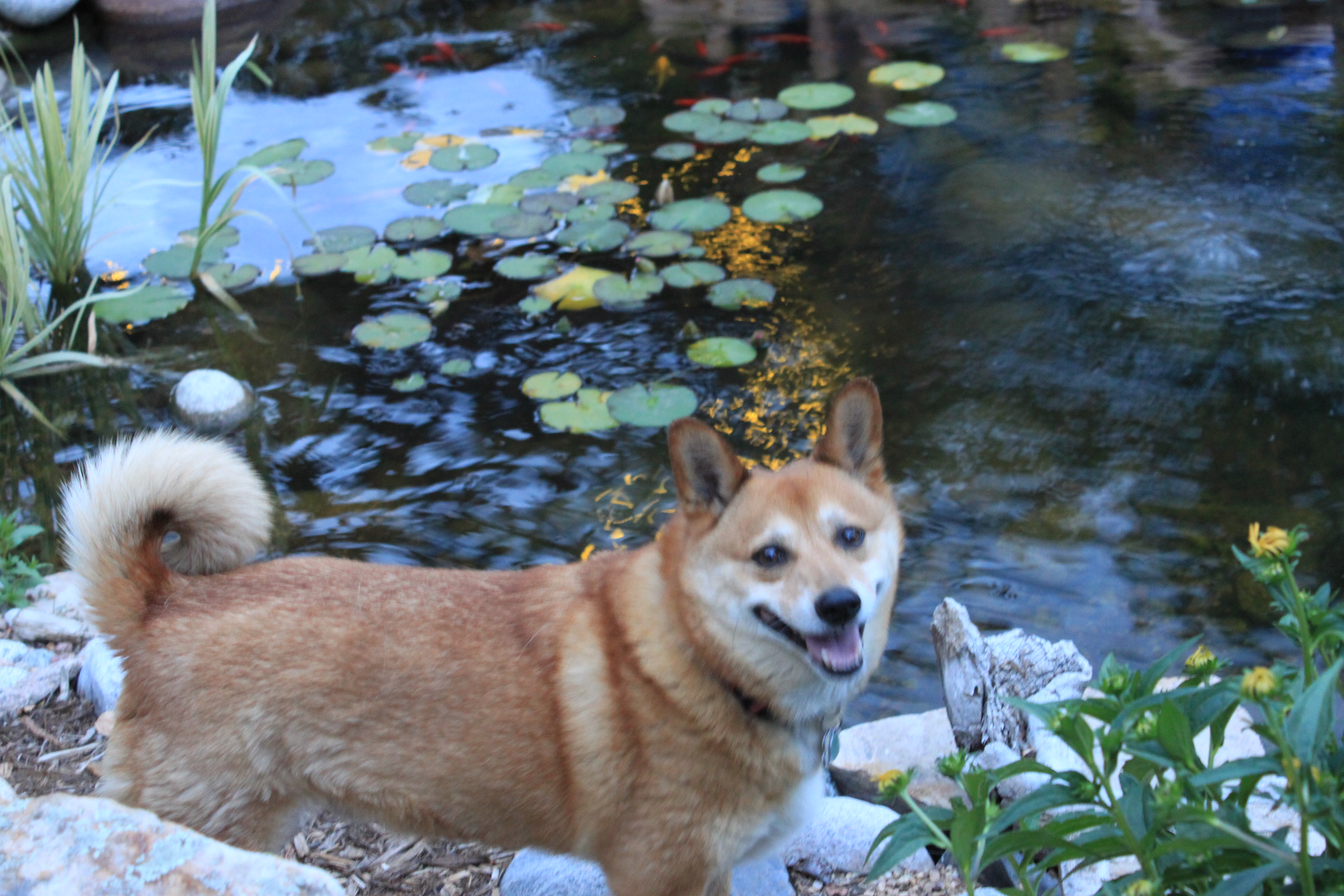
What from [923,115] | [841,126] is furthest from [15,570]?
[923,115]

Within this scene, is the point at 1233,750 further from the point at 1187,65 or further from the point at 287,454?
the point at 1187,65

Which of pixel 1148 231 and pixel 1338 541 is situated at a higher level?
pixel 1148 231

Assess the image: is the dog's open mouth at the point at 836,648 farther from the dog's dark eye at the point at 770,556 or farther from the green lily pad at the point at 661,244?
the green lily pad at the point at 661,244

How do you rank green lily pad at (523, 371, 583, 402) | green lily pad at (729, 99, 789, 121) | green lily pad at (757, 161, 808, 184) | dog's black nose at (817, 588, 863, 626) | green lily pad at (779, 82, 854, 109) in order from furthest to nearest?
1. green lily pad at (779, 82, 854, 109)
2. green lily pad at (729, 99, 789, 121)
3. green lily pad at (757, 161, 808, 184)
4. green lily pad at (523, 371, 583, 402)
5. dog's black nose at (817, 588, 863, 626)

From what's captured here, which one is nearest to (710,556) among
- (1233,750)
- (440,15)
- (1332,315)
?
(1233,750)

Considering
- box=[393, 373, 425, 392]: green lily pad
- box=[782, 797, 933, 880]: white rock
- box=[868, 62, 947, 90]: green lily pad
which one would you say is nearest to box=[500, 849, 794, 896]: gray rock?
box=[782, 797, 933, 880]: white rock

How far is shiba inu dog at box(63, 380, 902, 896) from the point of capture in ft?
8.18

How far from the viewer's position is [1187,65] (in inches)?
329

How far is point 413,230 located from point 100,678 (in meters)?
3.81

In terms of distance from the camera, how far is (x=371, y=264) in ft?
20.7

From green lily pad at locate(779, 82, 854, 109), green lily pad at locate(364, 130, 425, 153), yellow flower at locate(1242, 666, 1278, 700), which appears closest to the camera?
yellow flower at locate(1242, 666, 1278, 700)

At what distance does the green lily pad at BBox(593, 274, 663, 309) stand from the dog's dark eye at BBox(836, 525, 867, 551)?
3586 mm

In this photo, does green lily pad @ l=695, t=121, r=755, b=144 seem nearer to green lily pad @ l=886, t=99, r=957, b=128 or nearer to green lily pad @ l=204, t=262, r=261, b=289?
green lily pad @ l=886, t=99, r=957, b=128

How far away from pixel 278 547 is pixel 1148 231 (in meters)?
5.16
